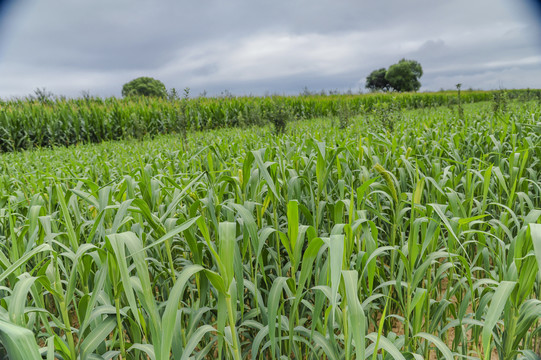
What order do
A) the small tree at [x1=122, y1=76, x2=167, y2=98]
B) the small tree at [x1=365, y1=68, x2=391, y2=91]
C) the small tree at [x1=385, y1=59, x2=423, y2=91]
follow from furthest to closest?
1. the small tree at [x1=365, y1=68, x2=391, y2=91]
2. the small tree at [x1=385, y1=59, x2=423, y2=91]
3. the small tree at [x1=122, y1=76, x2=167, y2=98]

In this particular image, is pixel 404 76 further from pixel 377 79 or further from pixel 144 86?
pixel 144 86

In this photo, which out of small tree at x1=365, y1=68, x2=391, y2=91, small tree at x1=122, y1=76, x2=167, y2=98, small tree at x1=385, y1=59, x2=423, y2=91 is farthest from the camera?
small tree at x1=365, y1=68, x2=391, y2=91

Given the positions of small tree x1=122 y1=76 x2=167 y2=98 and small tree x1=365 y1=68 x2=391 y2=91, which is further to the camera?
small tree x1=365 y1=68 x2=391 y2=91

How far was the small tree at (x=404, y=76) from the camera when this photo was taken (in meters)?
50.2

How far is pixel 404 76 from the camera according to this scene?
5050 cm


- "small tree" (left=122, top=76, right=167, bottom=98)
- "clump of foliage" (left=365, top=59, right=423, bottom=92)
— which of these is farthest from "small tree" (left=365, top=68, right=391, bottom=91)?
"small tree" (left=122, top=76, right=167, bottom=98)

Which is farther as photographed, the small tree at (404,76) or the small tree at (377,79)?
the small tree at (377,79)

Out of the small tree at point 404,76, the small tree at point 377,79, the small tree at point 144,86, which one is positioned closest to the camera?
the small tree at point 144,86

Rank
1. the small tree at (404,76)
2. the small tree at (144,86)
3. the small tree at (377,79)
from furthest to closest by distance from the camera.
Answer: the small tree at (377,79), the small tree at (404,76), the small tree at (144,86)

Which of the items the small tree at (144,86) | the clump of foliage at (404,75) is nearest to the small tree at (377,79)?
the clump of foliage at (404,75)

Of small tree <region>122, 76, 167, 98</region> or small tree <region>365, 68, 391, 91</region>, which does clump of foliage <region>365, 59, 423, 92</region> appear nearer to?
small tree <region>365, 68, 391, 91</region>

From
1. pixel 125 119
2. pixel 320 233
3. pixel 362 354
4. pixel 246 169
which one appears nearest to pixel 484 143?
pixel 320 233

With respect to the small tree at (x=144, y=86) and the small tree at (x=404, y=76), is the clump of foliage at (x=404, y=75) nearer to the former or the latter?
the small tree at (x=404, y=76)

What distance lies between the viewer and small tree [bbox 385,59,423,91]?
165 ft
